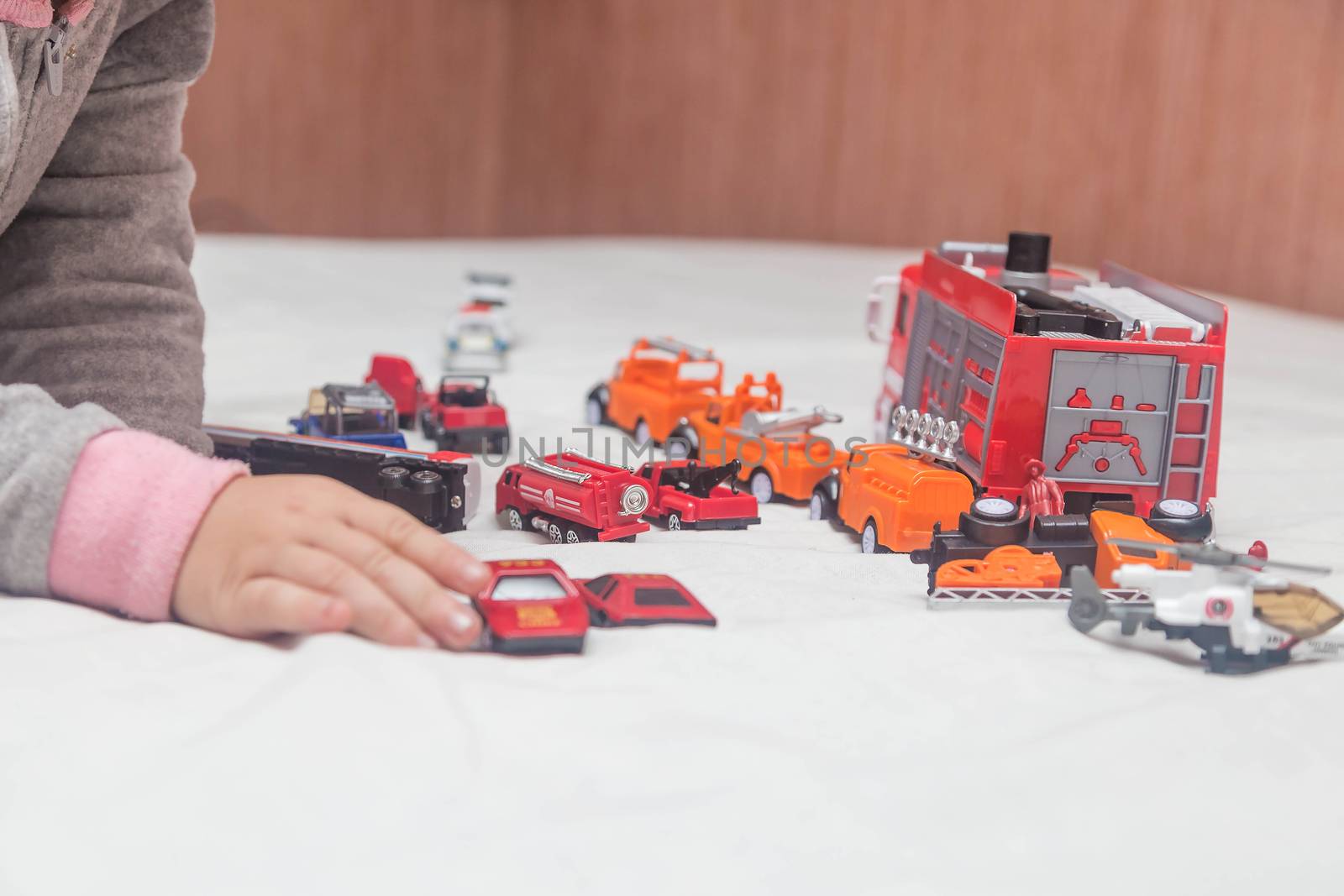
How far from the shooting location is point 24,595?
65 cm

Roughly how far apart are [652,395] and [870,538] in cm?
42

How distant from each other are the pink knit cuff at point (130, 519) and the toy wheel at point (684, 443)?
62 centimetres

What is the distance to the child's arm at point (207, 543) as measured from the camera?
599 millimetres

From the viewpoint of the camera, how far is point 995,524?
2.67ft

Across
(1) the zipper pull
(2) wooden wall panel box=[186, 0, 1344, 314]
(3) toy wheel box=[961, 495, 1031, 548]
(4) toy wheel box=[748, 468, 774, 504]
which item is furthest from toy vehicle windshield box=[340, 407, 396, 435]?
(2) wooden wall panel box=[186, 0, 1344, 314]

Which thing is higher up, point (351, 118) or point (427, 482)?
point (351, 118)

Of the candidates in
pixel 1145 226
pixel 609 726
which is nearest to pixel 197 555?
pixel 609 726

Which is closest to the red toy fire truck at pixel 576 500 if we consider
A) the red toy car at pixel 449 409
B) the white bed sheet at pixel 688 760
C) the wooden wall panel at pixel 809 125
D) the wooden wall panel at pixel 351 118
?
the white bed sheet at pixel 688 760

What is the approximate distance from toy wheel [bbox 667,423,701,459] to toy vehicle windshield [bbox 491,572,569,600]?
0.53m

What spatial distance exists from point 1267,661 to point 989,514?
0.68 feet

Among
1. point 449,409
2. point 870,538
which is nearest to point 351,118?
point 449,409

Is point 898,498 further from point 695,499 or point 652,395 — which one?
point 652,395

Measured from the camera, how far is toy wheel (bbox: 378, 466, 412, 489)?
91 centimetres

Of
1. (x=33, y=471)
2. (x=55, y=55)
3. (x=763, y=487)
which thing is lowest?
(x=763, y=487)
